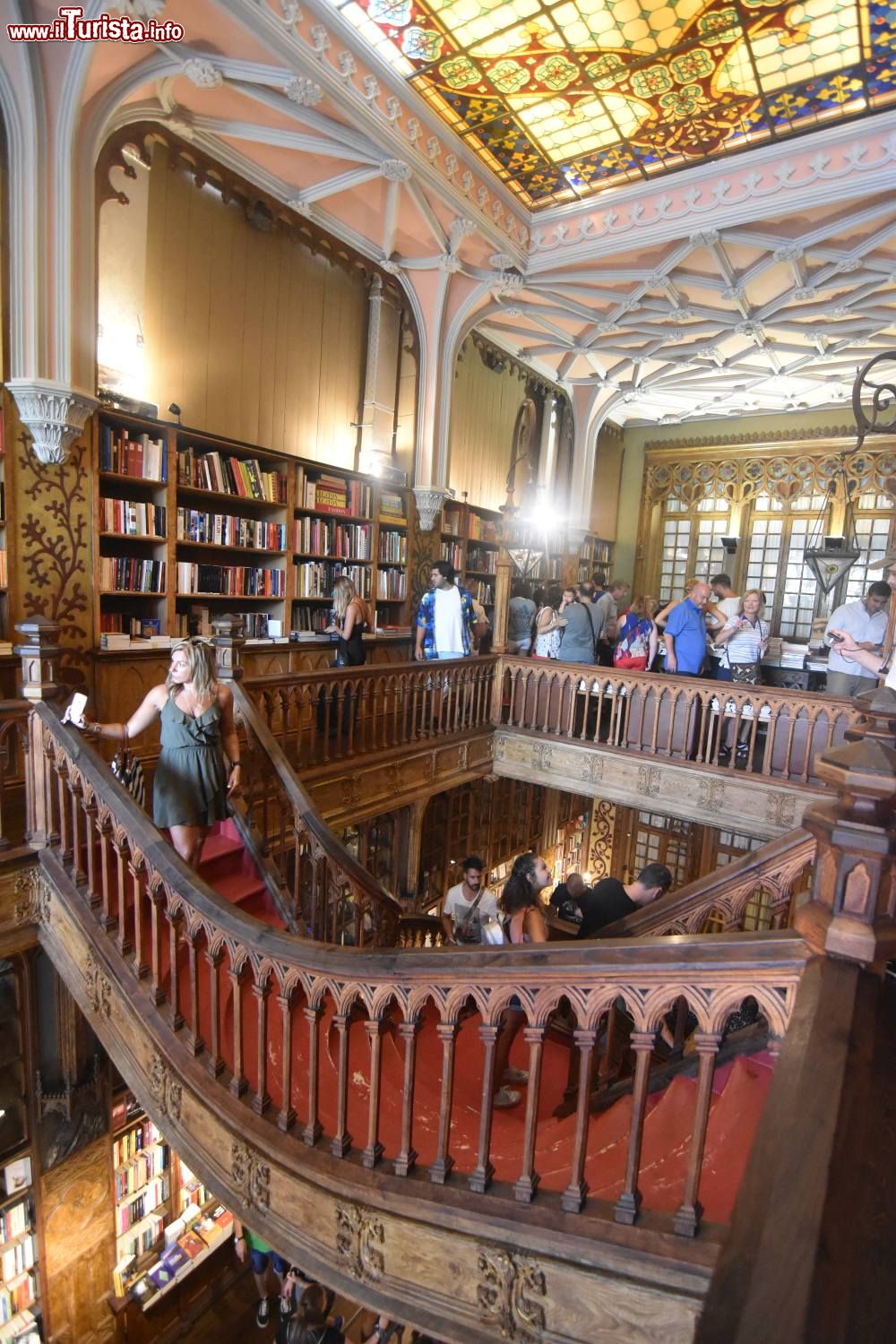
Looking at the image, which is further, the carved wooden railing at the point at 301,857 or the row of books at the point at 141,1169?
the row of books at the point at 141,1169

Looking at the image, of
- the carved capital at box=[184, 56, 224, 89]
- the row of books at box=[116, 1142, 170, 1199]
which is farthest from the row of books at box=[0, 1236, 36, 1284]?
the carved capital at box=[184, 56, 224, 89]

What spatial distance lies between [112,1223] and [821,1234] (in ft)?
17.9

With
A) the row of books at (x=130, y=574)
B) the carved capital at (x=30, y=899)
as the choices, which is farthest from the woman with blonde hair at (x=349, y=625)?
the carved capital at (x=30, y=899)

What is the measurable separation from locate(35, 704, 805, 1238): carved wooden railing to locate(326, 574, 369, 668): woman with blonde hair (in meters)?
2.35

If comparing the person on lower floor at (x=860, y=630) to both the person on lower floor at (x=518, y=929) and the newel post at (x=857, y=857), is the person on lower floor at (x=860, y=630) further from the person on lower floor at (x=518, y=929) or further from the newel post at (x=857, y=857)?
the newel post at (x=857, y=857)

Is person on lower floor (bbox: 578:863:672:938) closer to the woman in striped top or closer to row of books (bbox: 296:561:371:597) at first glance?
the woman in striped top

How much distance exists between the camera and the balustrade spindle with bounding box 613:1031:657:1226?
1438mm

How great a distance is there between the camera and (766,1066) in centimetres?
222

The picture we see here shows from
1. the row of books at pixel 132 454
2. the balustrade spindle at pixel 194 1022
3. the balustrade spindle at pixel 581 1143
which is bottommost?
the balustrade spindle at pixel 194 1022

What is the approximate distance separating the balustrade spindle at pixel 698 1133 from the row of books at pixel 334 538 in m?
4.95

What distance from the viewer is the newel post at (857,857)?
1083 mm

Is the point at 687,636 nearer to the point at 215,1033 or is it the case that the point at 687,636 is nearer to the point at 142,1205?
the point at 215,1033

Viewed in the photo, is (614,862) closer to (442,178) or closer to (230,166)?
(442,178)

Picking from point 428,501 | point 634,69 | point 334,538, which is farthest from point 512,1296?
point 634,69
